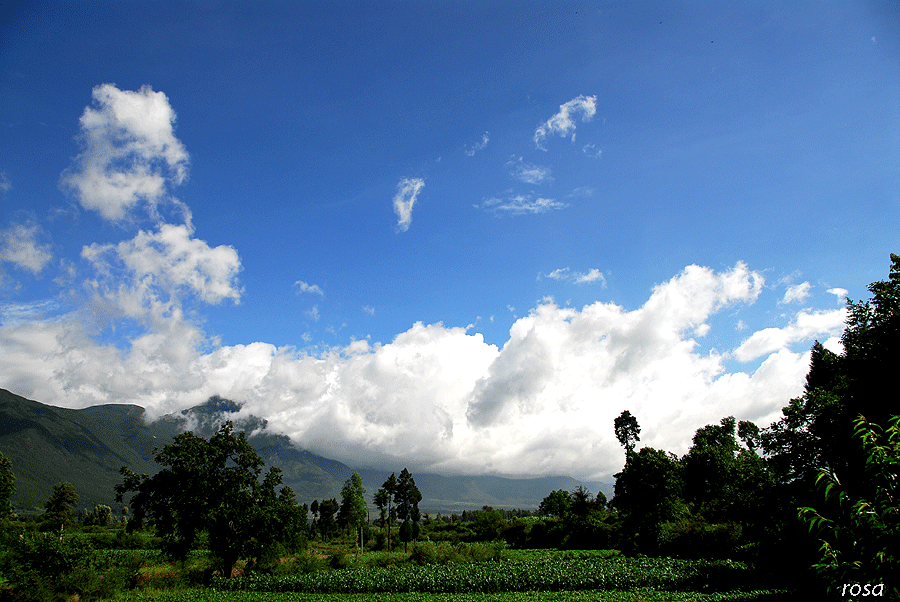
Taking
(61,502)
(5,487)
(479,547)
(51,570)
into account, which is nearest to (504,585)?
(479,547)

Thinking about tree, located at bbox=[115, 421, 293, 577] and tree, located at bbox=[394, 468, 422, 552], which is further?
tree, located at bbox=[394, 468, 422, 552]

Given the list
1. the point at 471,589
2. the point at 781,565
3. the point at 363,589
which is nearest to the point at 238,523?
the point at 363,589

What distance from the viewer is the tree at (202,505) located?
3319 cm

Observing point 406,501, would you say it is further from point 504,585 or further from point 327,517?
point 504,585

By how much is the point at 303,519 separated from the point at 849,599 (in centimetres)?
3987

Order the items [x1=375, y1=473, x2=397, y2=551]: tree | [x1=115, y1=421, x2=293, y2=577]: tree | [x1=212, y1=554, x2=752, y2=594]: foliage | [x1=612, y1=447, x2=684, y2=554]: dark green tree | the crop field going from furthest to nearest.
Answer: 1. [x1=375, y1=473, x2=397, y2=551]: tree
2. [x1=612, y1=447, x2=684, y2=554]: dark green tree
3. [x1=115, y1=421, x2=293, y2=577]: tree
4. [x1=212, y1=554, x2=752, y2=594]: foliage
5. the crop field

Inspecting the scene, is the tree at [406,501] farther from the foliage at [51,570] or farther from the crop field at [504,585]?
the foliage at [51,570]

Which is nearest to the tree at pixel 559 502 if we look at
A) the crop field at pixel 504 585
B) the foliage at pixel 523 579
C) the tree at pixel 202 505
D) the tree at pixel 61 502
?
the foliage at pixel 523 579

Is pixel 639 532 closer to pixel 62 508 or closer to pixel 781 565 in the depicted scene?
pixel 781 565

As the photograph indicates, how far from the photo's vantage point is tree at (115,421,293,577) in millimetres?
33188

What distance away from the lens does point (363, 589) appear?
29.8 metres

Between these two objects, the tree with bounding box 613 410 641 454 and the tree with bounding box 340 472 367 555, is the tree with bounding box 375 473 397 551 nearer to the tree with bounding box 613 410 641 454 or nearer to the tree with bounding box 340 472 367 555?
the tree with bounding box 340 472 367 555

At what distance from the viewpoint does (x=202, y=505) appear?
33156mm

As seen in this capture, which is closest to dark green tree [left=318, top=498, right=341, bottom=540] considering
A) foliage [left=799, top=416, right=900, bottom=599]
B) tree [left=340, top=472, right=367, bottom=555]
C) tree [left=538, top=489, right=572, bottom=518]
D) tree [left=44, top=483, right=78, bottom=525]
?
tree [left=340, top=472, right=367, bottom=555]
